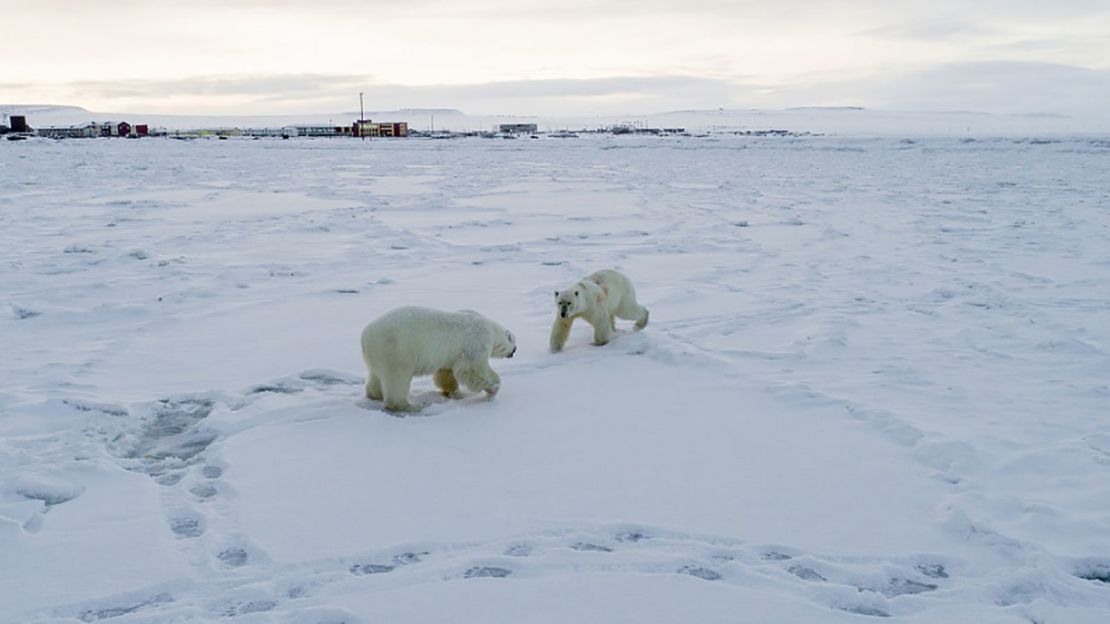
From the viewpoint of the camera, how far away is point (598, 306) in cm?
650

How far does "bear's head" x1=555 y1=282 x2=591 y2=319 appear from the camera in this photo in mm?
6098

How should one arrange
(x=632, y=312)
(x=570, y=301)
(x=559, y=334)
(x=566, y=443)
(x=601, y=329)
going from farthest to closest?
(x=632, y=312), (x=601, y=329), (x=559, y=334), (x=570, y=301), (x=566, y=443)

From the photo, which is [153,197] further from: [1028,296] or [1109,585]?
[1109,585]

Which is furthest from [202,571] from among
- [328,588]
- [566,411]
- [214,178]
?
[214,178]

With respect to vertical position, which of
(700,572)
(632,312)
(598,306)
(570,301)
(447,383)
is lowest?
(700,572)

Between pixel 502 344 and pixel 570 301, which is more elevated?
pixel 570 301

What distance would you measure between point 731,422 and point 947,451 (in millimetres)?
1128

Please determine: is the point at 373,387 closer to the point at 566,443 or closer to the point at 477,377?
the point at 477,377

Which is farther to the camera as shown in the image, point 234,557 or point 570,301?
point 570,301

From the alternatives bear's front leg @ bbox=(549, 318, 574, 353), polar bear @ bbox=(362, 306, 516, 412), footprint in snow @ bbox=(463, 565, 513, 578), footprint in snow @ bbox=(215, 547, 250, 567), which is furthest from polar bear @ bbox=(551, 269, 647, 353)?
footprint in snow @ bbox=(215, 547, 250, 567)

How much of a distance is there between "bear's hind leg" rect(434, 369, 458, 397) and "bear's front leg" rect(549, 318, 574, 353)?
1.16m

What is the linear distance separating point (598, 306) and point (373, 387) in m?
1.98

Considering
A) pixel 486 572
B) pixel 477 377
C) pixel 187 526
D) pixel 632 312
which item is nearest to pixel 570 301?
pixel 632 312

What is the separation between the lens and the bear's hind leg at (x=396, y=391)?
16.3ft
